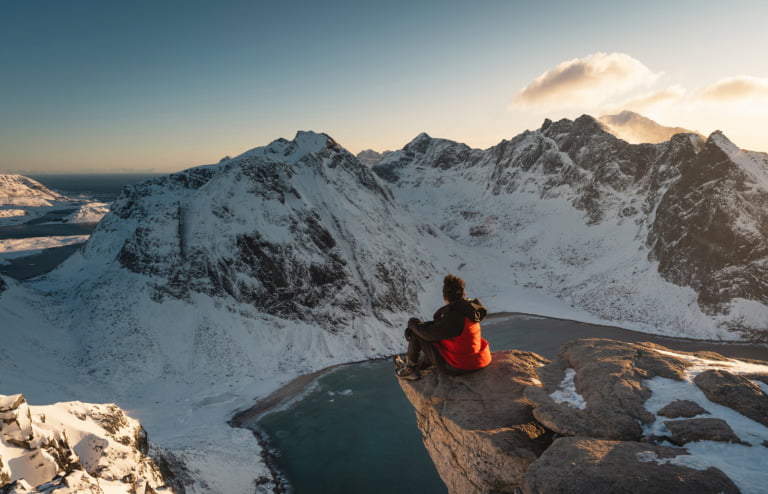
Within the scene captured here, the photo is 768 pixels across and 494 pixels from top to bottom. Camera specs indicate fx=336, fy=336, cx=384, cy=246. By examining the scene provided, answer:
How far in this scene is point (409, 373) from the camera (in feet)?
31.4

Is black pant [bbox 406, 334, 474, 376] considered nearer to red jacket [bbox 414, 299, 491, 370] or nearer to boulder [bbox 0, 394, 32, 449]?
red jacket [bbox 414, 299, 491, 370]

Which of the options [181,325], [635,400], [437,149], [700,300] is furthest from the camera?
[437,149]

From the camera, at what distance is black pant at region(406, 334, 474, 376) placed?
8682 mm

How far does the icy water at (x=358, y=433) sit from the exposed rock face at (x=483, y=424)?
2413 centimetres

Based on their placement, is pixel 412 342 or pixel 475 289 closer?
pixel 412 342

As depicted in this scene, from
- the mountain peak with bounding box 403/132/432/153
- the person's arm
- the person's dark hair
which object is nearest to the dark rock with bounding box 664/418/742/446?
the person's arm

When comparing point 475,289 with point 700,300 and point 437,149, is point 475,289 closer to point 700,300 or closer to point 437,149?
point 700,300

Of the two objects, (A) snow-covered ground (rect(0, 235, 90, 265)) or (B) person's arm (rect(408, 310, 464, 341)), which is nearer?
(B) person's arm (rect(408, 310, 464, 341))

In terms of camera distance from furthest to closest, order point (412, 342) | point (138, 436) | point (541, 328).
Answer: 1. point (541, 328)
2. point (138, 436)
3. point (412, 342)

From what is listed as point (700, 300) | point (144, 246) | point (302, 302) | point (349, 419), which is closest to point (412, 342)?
point (349, 419)

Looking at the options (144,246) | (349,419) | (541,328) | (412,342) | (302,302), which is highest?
(412,342)

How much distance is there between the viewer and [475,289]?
74812mm

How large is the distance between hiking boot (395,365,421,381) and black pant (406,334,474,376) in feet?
1.37

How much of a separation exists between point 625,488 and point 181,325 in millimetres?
53287
